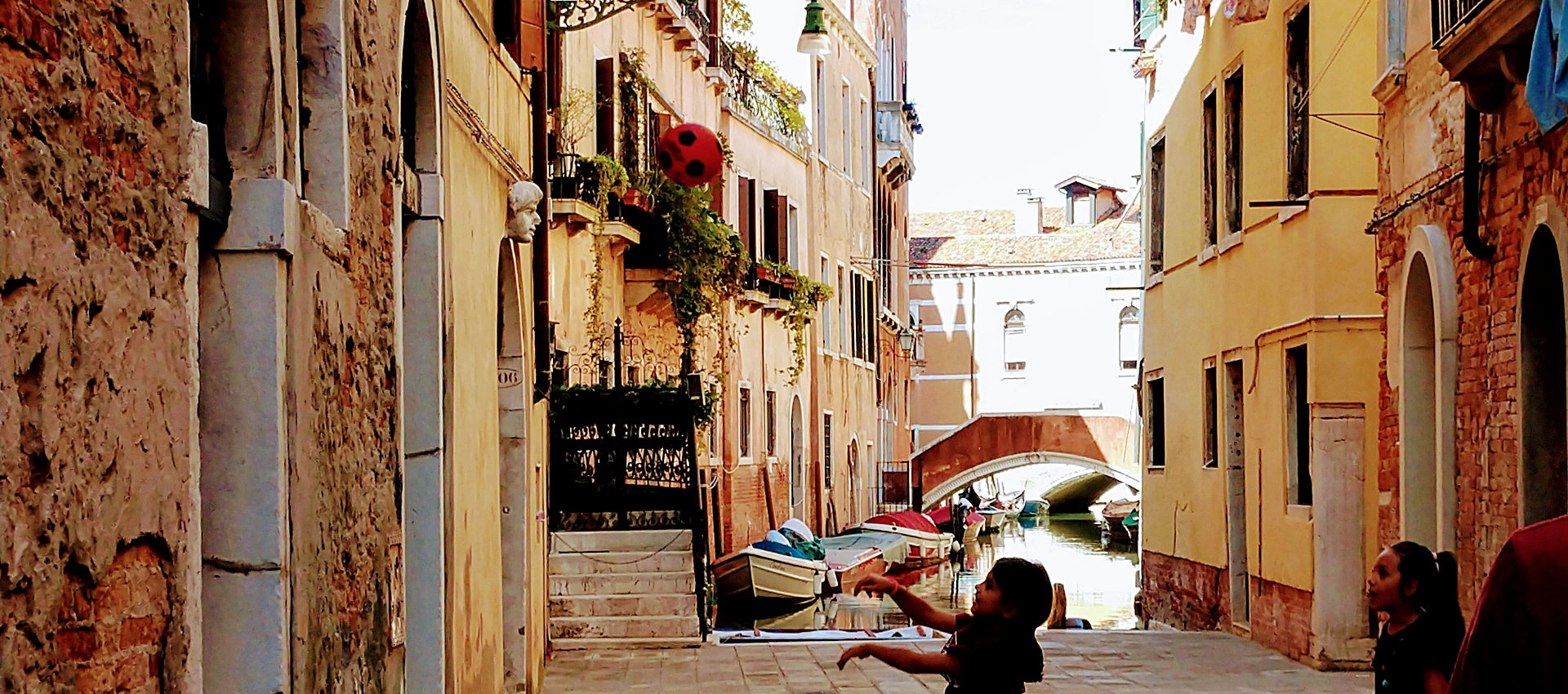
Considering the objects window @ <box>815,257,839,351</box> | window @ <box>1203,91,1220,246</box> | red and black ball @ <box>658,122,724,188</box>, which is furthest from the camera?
window @ <box>815,257,839,351</box>

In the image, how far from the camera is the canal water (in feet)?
78.9

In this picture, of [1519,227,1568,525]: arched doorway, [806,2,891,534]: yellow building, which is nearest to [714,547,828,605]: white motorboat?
[806,2,891,534]: yellow building

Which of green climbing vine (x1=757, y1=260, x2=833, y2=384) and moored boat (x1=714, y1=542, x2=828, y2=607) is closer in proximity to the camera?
moored boat (x1=714, y1=542, x2=828, y2=607)

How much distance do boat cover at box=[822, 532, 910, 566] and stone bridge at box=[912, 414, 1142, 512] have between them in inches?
392

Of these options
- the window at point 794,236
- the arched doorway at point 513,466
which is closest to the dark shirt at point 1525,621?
the arched doorway at point 513,466

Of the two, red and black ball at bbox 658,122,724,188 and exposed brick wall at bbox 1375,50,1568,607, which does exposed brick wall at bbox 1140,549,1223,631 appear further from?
red and black ball at bbox 658,122,724,188

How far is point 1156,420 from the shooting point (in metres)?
20.8

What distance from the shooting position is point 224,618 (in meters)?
4.16

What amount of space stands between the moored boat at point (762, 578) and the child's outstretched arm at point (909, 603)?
1746 cm

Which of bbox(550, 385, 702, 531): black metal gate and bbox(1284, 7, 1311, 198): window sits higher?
bbox(1284, 7, 1311, 198): window

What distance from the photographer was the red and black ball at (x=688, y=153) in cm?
1698

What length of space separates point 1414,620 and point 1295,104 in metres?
10.3

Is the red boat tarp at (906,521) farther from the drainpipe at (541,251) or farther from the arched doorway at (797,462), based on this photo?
the drainpipe at (541,251)

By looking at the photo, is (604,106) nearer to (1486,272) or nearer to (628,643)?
(628,643)
